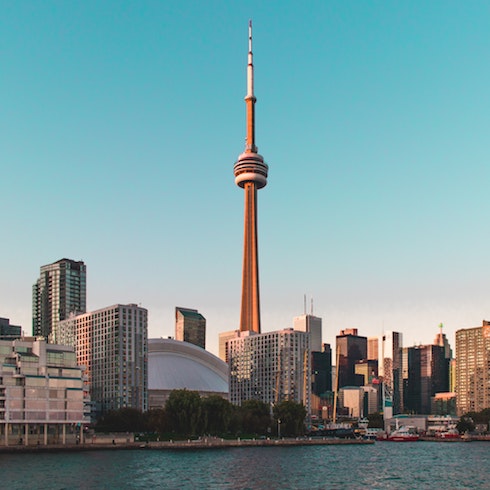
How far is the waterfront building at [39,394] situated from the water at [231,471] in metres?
12.4

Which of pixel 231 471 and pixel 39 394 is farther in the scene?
pixel 39 394

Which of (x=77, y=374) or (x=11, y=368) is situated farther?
(x=77, y=374)

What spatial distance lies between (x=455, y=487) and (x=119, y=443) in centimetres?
9546

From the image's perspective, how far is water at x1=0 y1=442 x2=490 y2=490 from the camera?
121m

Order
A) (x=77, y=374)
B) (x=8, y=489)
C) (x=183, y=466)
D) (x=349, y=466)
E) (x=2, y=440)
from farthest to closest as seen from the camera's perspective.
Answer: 1. (x=77, y=374)
2. (x=2, y=440)
3. (x=349, y=466)
4. (x=183, y=466)
5. (x=8, y=489)

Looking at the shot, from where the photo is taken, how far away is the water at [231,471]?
120875 millimetres

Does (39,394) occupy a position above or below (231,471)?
above

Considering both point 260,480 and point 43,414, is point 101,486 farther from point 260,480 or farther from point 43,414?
point 43,414

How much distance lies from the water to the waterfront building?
12.4 meters

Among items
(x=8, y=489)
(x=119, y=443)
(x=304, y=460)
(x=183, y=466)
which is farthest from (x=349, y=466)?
(x=8, y=489)

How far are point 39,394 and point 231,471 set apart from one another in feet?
207

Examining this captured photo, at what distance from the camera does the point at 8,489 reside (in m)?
110

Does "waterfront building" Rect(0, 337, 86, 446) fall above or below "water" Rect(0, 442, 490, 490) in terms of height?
above

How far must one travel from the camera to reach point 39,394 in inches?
7274
